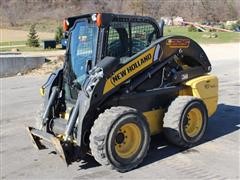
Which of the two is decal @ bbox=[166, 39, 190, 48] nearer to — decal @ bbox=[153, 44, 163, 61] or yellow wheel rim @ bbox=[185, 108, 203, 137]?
decal @ bbox=[153, 44, 163, 61]

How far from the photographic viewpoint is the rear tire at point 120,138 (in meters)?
6.17

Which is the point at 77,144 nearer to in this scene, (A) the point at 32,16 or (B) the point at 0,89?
(B) the point at 0,89

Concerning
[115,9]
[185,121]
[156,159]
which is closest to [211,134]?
[185,121]

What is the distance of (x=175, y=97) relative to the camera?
24.9 feet

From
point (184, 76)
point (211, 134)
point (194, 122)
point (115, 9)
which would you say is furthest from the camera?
point (115, 9)

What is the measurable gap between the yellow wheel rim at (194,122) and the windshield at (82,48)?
183 centimetres

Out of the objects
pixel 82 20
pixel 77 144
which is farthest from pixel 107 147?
pixel 82 20

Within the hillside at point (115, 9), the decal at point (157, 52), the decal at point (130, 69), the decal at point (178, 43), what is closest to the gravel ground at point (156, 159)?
the decal at point (130, 69)

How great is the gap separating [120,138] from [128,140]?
154 millimetres

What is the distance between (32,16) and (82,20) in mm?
82995

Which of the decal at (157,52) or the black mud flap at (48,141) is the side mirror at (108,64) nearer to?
the decal at (157,52)

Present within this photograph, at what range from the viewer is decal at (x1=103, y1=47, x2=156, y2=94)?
6.51 meters

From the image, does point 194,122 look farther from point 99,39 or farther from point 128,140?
point 99,39

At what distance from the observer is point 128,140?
21.5 feet
